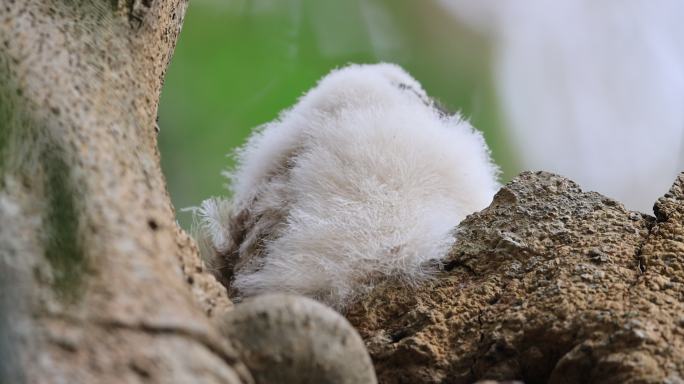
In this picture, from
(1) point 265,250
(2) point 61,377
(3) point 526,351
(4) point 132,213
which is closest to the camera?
(2) point 61,377

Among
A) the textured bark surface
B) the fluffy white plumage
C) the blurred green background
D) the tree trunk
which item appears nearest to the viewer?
the tree trunk

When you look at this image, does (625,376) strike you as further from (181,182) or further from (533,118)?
(533,118)

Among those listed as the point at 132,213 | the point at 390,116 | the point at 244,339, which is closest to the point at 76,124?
the point at 132,213

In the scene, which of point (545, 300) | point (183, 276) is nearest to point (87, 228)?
point (183, 276)

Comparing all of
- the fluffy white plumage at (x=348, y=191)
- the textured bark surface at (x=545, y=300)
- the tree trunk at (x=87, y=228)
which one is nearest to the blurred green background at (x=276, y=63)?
the fluffy white plumage at (x=348, y=191)

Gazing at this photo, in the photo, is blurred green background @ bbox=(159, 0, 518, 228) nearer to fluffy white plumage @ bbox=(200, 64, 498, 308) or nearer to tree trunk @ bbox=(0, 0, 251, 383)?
fluffy white plumage @ bbox=(200, 64, 498, 308)

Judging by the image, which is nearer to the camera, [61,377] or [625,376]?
[61,377]

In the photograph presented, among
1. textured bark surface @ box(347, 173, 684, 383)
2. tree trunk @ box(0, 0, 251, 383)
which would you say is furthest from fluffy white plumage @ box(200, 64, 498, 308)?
tree trunk @ box(0, 0, 251, 383)

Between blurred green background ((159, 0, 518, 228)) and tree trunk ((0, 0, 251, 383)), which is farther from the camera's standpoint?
blurred green background ((159, 0, 518, 228))
